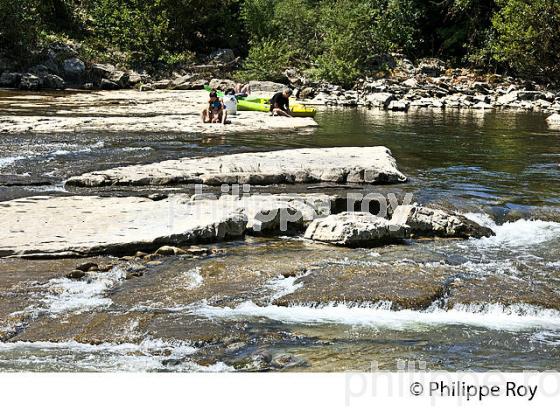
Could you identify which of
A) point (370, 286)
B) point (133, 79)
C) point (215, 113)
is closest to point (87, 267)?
point (370, 286)

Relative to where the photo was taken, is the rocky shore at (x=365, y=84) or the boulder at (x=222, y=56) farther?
the boulder at (x=222, y=56)

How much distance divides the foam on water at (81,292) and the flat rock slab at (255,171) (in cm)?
373

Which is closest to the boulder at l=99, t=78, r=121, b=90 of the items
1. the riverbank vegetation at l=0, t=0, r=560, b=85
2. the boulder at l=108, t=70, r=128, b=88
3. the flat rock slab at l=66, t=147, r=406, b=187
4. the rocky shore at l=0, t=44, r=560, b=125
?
the rocky shore at l=0, t=44, r=560, b=125

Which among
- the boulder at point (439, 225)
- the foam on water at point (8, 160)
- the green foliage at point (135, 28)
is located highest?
the green foliage at point (135, 28)

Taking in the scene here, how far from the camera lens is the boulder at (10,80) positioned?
1199 inches

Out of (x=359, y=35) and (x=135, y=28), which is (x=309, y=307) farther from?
(x=135, y=28)

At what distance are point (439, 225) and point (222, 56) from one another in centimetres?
3005

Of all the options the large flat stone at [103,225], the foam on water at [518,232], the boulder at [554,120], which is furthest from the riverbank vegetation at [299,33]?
the large flat stone at [103,225]

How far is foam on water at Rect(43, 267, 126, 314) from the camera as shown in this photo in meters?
5.54

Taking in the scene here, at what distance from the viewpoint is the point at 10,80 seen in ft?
100

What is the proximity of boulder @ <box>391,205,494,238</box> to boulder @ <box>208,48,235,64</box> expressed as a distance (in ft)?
96.7

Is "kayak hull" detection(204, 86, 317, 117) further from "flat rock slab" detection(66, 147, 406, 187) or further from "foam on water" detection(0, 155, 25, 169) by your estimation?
"foam on water" detection(0, 155, 25, 169)

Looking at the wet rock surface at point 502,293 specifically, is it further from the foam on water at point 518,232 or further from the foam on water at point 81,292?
the foam on water at point 81,292

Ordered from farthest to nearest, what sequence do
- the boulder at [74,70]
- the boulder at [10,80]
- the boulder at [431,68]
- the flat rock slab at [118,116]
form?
1. the boulder at [431,68]
2. the boulder at [74,70]
3. the boulder at [10,80]
4. the flat rock slab at [118,116]
